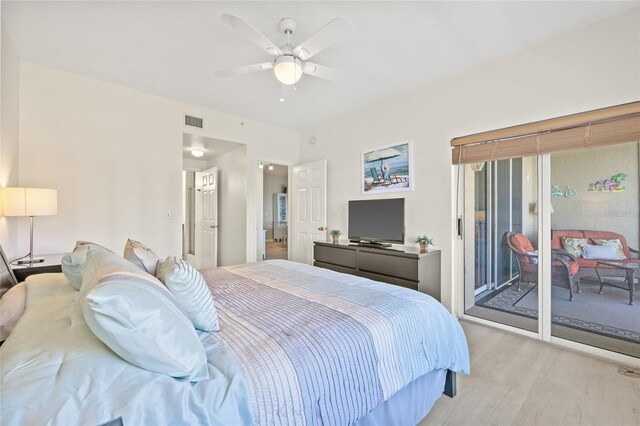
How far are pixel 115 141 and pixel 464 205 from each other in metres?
4.08

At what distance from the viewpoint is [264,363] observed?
100cm

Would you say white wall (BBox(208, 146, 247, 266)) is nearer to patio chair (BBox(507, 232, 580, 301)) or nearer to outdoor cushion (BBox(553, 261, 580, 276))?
patio chair (BBox(507, 232, 580, 301))

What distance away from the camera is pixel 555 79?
248cm

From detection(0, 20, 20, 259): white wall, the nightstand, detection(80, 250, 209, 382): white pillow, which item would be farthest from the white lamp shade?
detection(80, 250, 209, 382): white pillow

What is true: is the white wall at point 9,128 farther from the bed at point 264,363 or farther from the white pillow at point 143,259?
the white pillow at point 143,259

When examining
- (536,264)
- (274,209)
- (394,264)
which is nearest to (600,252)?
(536,264)

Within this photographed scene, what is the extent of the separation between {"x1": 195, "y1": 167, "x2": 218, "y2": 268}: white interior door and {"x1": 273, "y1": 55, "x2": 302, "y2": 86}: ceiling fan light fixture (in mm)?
3334

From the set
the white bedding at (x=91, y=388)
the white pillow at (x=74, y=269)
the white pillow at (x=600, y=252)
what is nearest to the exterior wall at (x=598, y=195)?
the white pillow at (x=600, y=252)

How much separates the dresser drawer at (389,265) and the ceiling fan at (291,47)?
1.96 meters

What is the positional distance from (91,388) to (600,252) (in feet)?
11.2

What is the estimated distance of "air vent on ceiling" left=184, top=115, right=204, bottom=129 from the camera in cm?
383

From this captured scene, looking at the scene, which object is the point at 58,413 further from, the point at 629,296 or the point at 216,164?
the point at 216,164

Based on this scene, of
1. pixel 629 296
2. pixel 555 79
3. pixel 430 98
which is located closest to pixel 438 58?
pixel 430 98

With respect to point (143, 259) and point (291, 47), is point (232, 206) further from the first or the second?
point (143, 259)
